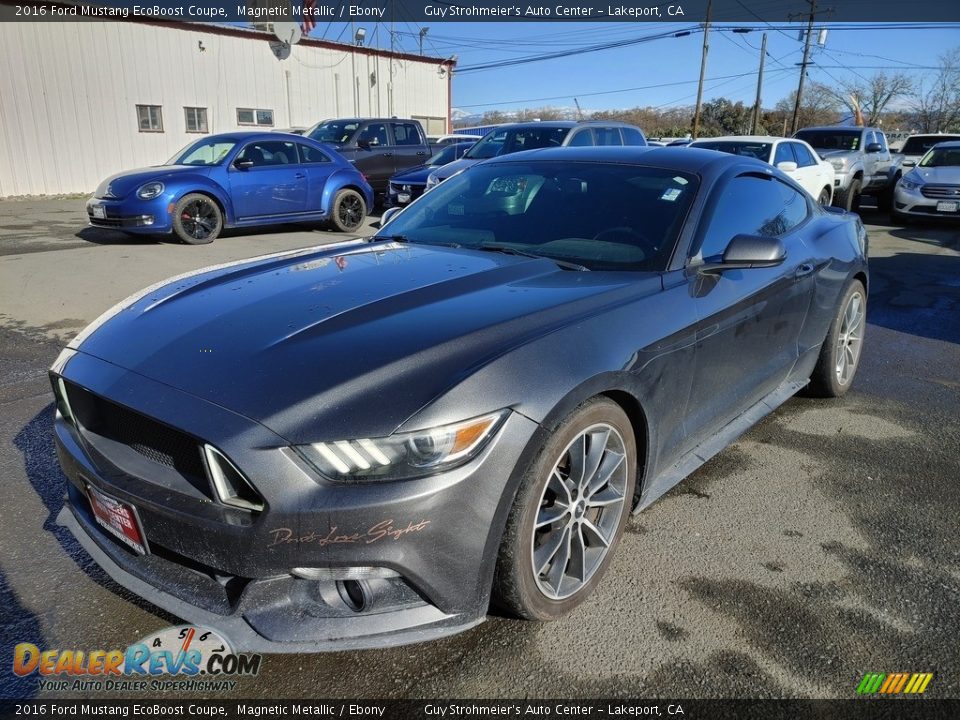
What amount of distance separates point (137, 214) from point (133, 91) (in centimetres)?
1332

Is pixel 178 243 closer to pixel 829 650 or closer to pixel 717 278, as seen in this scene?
pixel 717 278

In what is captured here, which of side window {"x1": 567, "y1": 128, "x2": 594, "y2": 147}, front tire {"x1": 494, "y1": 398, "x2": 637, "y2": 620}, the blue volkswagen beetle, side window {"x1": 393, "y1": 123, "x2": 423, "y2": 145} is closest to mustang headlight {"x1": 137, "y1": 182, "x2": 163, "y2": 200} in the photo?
the blue volkswagen beetle

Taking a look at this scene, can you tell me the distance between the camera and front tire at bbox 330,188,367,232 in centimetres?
1180

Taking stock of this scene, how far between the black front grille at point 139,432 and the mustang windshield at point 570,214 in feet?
5.53

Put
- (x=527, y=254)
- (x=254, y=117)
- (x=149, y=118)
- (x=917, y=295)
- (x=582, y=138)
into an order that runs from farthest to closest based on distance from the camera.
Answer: (x=254, y=117)
(x=149, y=118)
(x=582, y=138)
(x=917, y=295)
(x=527, y=254)

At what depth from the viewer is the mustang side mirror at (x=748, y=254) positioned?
292 centimetres

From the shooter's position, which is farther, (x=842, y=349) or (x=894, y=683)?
(x=842, y=349)

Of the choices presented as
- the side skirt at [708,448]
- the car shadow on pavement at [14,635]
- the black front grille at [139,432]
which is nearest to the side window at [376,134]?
the side skirt at [708,448]

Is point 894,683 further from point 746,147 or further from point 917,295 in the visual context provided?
point 746,147

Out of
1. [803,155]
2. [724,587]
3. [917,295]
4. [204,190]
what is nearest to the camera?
[724,587]

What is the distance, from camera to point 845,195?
14219mm

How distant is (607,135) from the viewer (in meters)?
12.1

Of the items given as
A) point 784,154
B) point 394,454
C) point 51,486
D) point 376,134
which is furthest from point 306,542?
point 376,134

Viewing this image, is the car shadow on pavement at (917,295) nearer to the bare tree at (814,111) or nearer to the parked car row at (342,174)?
the parked car row at (342,174)
